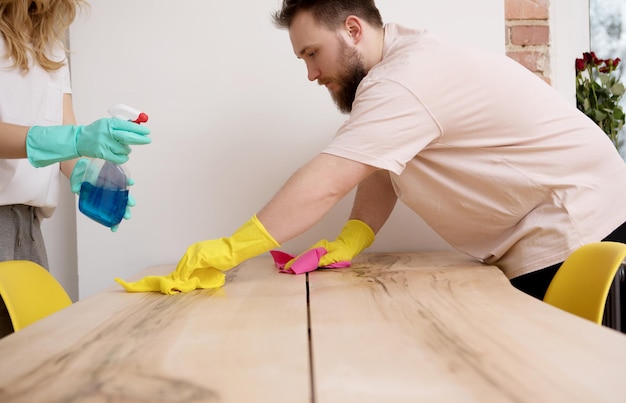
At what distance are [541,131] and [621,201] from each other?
0.90ft

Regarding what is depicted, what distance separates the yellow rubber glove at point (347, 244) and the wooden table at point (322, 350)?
18.7 inches

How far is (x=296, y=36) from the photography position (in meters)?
1.84

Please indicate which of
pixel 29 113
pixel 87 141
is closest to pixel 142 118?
pixel 87 141

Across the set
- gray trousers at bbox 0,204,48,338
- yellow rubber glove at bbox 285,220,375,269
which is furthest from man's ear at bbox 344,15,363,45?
gray trousers at bbox 0,204,48,338

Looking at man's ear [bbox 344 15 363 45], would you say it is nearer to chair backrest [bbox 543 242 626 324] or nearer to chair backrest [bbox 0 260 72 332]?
chair backrest [bbox 543 242 626 324]

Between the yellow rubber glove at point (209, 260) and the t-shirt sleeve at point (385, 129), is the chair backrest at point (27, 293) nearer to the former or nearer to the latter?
the yellow rubber glove at point (209, 260)

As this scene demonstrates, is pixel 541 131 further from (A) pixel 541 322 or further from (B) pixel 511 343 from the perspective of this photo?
(B) pixel 511 343

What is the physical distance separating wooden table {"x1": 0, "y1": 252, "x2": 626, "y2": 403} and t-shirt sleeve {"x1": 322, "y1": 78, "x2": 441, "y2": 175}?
0.38 metres

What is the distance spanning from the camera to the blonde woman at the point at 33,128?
139 cm

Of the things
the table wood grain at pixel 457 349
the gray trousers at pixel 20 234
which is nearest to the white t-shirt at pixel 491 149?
the table wood grain at pixel 457 349

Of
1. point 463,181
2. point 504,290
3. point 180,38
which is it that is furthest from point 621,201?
point 180,38

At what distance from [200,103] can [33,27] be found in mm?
612

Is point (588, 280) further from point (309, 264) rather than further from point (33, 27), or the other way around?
point (33, 27)

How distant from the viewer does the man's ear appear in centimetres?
180
